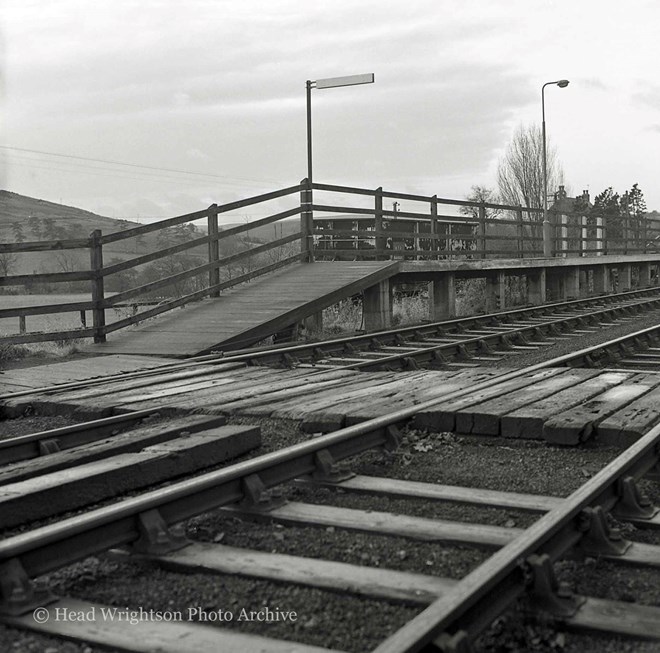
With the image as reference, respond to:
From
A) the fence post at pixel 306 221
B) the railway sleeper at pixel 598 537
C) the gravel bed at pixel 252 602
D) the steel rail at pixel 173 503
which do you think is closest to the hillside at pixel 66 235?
the fence post at pixel 306 221

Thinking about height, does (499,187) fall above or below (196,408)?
above

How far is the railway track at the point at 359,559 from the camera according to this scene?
261 cm

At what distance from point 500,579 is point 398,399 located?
330 cm

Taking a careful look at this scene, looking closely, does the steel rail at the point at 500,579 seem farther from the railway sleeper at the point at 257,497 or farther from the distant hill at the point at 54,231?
the distant hill at the point at 54,231

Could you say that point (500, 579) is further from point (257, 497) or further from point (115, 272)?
point (115, 272)

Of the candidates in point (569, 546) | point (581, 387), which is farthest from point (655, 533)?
point (581, 387)

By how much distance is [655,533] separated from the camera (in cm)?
362

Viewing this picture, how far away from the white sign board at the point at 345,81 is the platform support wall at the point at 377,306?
3833 mm

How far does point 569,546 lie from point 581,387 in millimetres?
3273

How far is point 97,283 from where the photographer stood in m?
11.0

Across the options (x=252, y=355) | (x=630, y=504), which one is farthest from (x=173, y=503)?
(x=252, y=355)

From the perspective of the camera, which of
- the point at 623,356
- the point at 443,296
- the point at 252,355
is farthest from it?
the point at 443,296

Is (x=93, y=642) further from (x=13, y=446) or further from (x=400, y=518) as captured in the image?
(x=13, y=446)

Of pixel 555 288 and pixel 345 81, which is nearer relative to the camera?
pixel 345 81
